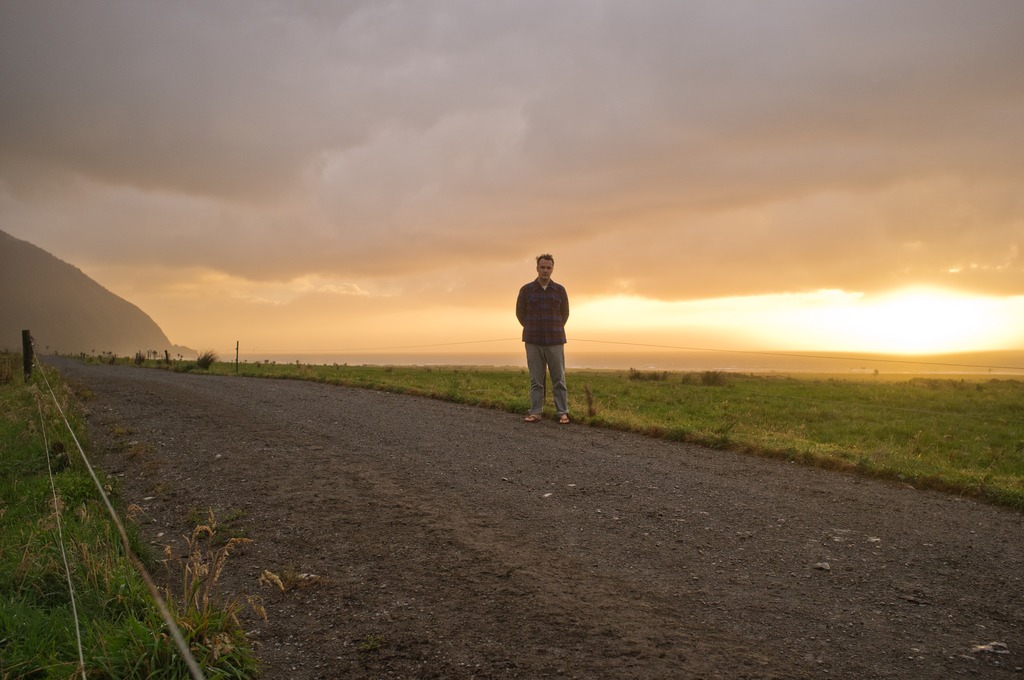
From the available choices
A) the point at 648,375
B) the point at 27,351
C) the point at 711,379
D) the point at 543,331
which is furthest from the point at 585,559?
the point at 648,375

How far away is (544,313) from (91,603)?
8.29 metres

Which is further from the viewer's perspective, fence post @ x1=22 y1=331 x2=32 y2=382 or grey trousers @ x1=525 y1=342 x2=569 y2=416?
fence post @ x1=22 y1=331 x2=32 y2=382

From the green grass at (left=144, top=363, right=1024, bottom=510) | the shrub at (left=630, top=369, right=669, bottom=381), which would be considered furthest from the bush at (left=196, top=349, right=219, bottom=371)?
the shrub at (left=630, top=369, right=669, bottom=381)

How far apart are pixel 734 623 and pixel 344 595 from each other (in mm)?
2437

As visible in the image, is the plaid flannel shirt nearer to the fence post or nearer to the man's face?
the man's face

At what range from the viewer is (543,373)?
11.1 m

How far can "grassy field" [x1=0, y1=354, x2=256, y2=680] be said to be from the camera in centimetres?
301

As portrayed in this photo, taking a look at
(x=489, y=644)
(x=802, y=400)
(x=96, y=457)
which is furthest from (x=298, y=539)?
(x=802, y=400)

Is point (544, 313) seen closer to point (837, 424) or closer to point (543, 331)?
point (543, 331)

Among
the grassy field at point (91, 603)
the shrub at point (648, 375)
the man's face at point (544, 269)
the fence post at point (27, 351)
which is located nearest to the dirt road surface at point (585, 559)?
the grassy field at point (91, 603)

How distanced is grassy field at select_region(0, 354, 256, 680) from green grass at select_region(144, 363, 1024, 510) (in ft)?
23.5

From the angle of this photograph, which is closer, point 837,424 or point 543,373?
point 543,373

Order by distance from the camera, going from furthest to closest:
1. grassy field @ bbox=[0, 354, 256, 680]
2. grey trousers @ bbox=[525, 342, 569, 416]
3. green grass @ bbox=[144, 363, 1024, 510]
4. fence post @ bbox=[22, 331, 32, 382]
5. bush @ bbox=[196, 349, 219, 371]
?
bush @ bbox=[196, 349, 219, 371]
fence post @ bbox=[22, 331, 32, 382]
grey trousers @ bbox=[525, 342, 569, 416]
green grass @ bbox=[144, 363, 1024, 510]
grassy field @ bbox=[0, 354, 256, 680]

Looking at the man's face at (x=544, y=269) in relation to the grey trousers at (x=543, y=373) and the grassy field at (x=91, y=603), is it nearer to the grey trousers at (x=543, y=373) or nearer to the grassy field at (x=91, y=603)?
the grey trousers at (x=543, y=373)
